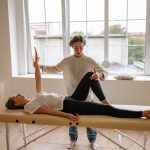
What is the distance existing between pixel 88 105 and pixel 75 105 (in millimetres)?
117

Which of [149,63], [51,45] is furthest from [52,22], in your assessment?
[149,63]

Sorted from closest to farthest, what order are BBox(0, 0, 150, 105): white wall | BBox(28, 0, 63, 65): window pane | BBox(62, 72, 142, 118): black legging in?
BBox(62, 72, 142, 118): black legging → BBox(0, 0, 150, 105): white wall → BBox(28, 0, 63, 65): window pane

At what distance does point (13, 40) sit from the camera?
341 cm

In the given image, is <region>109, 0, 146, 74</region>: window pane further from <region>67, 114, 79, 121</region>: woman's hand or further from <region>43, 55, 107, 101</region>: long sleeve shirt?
<region>67, 114, 79, 121</region>: woman's hand

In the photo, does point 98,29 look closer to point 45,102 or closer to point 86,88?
point 86,88

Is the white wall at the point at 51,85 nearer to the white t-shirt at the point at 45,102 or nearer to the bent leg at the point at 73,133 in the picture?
the bent leg at the point at 73,133

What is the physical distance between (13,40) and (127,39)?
1.49 meters

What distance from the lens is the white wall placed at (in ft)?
10.1

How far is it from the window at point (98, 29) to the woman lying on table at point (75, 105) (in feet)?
3.46

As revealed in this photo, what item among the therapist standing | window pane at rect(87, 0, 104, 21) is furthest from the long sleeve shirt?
window pane at rect(87, 0, 104, 21)

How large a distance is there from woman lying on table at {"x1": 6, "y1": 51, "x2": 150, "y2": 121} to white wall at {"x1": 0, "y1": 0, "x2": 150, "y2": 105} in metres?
0.84

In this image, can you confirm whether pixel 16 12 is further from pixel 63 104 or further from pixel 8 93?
pixel 63 104

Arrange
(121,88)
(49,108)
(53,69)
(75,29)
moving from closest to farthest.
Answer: (49,108), (53,69), (121,88), (75,29)

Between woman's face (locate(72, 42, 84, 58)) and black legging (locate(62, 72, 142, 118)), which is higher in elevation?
woman's face (locate(72, 42, 84, 58))
